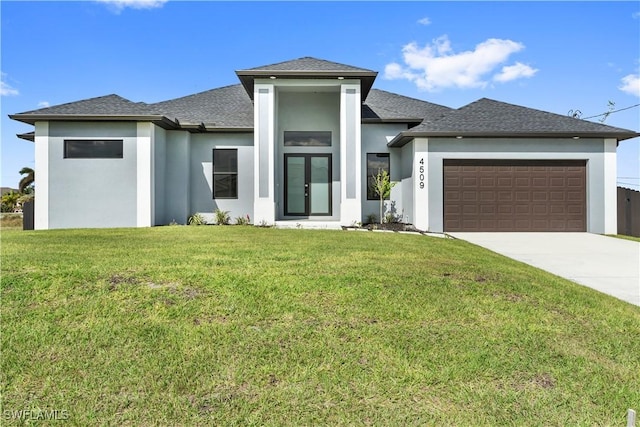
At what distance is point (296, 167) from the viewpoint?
51.1ft

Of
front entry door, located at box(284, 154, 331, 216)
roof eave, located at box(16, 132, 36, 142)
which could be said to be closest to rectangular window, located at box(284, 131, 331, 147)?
front entry door, located at box(284, 154, 331, 216)

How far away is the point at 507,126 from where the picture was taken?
13.6 metres

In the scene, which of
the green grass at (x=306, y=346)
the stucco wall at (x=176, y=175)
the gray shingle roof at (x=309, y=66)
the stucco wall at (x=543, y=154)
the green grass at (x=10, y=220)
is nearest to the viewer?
the green grass at (x=306, y=346)

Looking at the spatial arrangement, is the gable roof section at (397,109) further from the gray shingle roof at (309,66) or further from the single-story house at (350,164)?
the gray shingle roof at (309,66)

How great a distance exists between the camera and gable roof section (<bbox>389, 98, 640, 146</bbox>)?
43.3 feet

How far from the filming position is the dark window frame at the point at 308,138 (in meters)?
15.5

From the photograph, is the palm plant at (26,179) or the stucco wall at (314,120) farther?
the palm plant at (26,179)

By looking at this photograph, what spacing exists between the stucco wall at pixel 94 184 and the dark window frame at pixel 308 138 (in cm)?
560

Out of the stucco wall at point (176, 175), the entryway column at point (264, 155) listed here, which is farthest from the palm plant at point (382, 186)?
the stucco wall at point (176, 175)

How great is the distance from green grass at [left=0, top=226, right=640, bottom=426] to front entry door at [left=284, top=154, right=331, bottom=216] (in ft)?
31.8

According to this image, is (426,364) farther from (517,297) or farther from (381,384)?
(517,297)

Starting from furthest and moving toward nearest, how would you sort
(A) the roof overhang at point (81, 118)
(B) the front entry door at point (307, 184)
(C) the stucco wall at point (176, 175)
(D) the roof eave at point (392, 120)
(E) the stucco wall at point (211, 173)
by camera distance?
1. (B) the front entry door at point (307, 184)
2. (E) the stucco wall at point (211, 173)
3. (D) the roof eave at point (392, 120)
4. (C) the stucco wall at point (176, 175)
5. (A) the roof overhang at point (81, 118)

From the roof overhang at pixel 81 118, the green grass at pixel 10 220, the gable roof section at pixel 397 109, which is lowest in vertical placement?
the green grass at pixel 10 220

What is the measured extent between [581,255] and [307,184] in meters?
9.49
